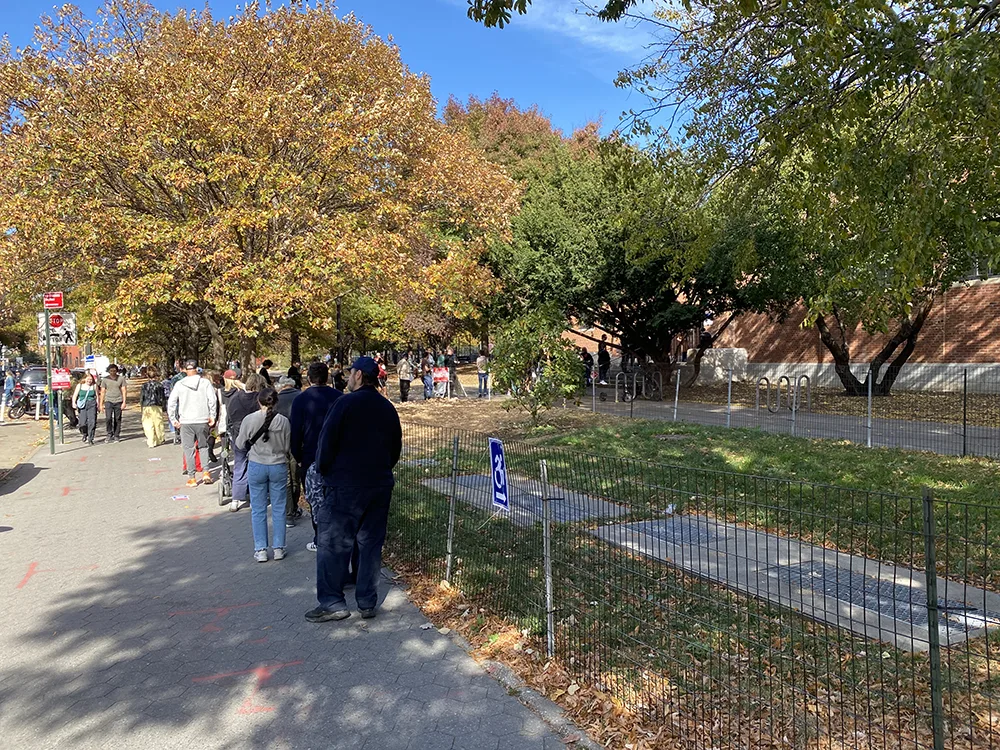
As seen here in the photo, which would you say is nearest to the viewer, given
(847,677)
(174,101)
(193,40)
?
(847,677)

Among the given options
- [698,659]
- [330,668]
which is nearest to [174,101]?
[330,668]

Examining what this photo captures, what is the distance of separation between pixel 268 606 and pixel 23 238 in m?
13.3

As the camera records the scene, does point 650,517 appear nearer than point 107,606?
Yes

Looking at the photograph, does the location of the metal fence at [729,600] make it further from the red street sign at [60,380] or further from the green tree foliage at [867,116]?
the red street sign at [60,380]

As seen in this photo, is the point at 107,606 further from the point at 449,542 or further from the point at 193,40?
the point at 193,40

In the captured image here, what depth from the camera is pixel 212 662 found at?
15.2ft

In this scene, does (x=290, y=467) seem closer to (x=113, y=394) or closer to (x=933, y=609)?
(x=933, y=609)

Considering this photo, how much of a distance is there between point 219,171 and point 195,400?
22.1 ft

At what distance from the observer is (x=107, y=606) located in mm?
5695

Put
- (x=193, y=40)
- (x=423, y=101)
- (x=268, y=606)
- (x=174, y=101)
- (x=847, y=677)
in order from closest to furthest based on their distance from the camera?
1. (x=847, y=677)
2. (x=268, y=606)
3. (x=174, y=101)
4. (x=193, y=40)
5. (x=423, y=101)

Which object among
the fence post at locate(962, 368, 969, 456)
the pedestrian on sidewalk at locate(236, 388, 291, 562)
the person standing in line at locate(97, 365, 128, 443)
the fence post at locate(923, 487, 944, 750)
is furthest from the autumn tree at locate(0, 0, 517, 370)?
the fence post at locate(923, 487, 944, 750)

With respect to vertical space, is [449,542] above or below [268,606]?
above

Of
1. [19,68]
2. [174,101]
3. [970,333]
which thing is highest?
[19,68]

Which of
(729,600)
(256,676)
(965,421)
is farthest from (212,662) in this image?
(965,421)
